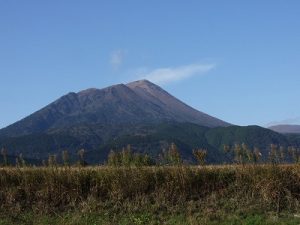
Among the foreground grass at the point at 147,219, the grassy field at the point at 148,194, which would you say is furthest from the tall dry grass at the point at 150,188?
the foreground grass at the point at 147,219

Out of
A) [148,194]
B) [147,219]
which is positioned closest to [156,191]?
[148,194]

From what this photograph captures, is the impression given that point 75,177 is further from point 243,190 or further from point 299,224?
point 299,224

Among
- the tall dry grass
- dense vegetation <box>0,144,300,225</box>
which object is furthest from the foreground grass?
the tall dry grass

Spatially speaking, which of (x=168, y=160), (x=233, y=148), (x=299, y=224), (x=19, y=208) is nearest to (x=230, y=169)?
(x=233, y=148)

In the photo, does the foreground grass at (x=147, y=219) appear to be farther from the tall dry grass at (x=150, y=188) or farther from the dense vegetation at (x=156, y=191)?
the tall dry grass at (x=150, y=188)

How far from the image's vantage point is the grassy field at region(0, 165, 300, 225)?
63.0 ft

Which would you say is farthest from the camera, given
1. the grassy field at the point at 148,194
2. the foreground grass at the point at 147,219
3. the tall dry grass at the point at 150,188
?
the tall dry grass at the point at 150,188

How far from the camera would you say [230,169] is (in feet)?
71.3

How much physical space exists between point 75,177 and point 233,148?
232 inches

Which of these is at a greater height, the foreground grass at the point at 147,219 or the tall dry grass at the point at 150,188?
the tall dry grass at the point at 150,188

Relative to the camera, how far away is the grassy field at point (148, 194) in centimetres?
1920

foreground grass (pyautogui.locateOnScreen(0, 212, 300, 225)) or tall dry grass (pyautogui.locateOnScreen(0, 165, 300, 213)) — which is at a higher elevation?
tall dry grass (pyautogui.locateOnScreen(0, 165, 300, 213))

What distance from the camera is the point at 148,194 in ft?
67.7

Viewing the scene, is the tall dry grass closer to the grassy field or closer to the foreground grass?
the grassy field
